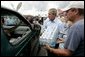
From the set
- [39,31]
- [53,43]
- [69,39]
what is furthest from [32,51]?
[69,39]

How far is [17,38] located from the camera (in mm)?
4816

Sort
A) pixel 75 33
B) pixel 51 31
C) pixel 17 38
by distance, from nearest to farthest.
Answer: pixel 75 33 < pixel 17 38 < pixel 51 31

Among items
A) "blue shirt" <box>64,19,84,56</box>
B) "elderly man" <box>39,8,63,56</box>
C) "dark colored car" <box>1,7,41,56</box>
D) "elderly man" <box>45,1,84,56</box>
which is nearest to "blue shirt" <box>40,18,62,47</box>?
"elderly man" <box>39,8,63,56</box>

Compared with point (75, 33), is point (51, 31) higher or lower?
lower

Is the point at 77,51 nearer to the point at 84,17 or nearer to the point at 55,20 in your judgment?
the point at 84,17

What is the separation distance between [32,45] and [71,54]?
5.52 feet

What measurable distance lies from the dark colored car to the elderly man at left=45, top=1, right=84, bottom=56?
68 cm

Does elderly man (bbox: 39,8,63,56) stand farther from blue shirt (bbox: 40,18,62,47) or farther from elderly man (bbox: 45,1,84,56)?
elderly man (bbox: 45,1,84,56)

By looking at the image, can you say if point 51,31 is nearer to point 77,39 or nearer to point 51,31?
point 51,31

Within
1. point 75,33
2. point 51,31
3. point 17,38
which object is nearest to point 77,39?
point 75,33

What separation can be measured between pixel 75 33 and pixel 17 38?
1.59 meters

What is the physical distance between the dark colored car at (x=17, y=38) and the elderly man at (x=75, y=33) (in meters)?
0.68

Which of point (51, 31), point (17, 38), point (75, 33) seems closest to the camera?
point (75, 33)

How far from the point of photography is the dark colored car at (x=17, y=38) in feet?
11.4
